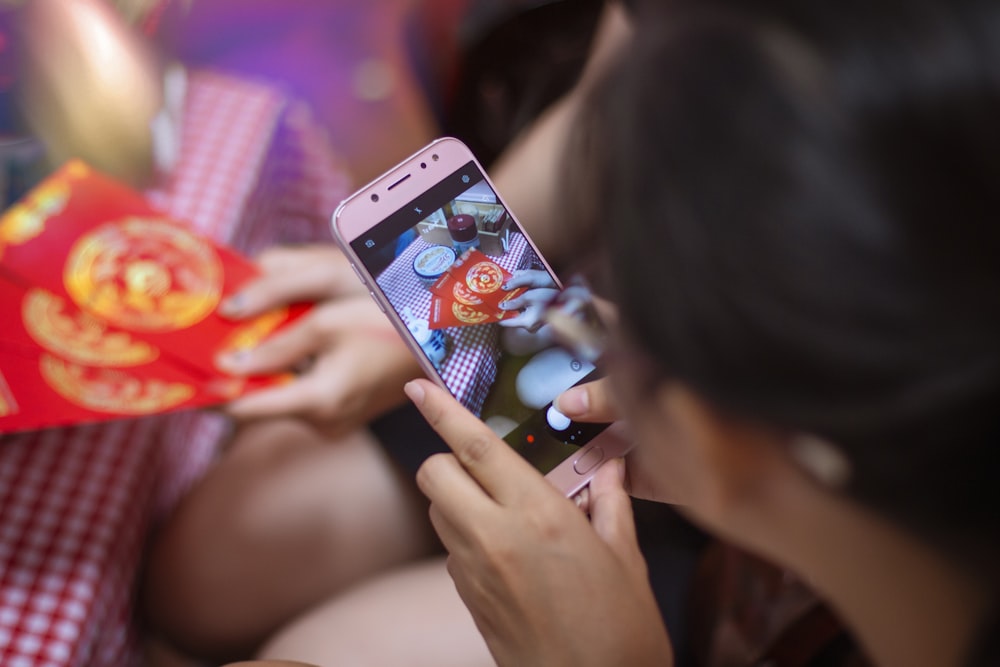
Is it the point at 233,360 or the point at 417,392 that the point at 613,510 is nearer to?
the point at 417,392

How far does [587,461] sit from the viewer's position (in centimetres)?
59

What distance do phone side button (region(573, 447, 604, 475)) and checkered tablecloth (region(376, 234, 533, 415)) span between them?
0.27 ft

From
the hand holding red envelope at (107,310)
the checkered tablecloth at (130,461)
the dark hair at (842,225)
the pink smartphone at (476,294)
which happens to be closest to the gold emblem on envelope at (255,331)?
the hand holding red envelope at (107,310)

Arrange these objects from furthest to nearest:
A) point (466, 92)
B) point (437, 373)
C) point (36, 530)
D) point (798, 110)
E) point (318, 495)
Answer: point (466, 92), point (318, 495), point (36, 530), point (437, 373), point (798, 110)

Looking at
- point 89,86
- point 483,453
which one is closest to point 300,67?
point 89,86

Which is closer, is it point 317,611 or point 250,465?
point 317,611

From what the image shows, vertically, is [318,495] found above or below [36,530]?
below

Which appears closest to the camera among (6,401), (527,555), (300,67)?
(527,555)

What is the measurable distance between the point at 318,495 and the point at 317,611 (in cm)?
12

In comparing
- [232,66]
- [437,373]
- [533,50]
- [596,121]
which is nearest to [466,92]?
[533,50]

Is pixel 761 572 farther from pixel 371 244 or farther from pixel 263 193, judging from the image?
pixel 263 193

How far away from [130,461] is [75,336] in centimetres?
13

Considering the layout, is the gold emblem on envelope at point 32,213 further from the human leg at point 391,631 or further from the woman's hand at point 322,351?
the human leg at point 391,631

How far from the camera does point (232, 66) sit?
1.54 meters
